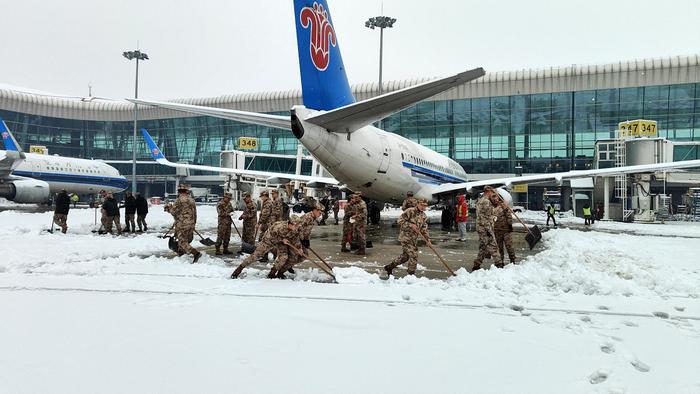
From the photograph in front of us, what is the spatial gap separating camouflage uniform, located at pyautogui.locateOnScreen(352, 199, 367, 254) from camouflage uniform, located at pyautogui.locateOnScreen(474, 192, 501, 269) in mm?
3013

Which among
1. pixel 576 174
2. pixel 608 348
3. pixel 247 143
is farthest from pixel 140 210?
pixel 247 143

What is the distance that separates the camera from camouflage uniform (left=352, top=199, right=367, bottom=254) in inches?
424

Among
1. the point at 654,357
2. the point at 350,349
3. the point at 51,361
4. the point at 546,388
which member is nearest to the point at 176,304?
the point at 51,361

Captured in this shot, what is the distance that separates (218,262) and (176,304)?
363 centimetres

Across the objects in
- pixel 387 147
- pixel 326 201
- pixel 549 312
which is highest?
pixel 387 147

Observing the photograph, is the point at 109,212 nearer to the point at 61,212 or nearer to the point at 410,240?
the point at 61,212

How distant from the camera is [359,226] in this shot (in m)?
11.0

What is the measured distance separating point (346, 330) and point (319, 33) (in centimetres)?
882

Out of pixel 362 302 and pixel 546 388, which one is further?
pixel 362 302

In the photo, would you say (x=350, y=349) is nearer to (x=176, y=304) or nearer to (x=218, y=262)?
(x=176, y=304)

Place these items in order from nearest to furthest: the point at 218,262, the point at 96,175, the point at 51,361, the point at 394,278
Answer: the point at 51,361
the point at 394,278
the point at 218,262
the point at 96,175

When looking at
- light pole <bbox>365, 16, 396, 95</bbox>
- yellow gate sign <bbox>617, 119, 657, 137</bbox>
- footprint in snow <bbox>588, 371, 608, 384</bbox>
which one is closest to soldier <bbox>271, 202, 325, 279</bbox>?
footprint in snow <bbox>588, 371, 608, 384</bbox>

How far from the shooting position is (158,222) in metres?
19.3

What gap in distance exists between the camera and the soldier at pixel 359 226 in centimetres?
1076
